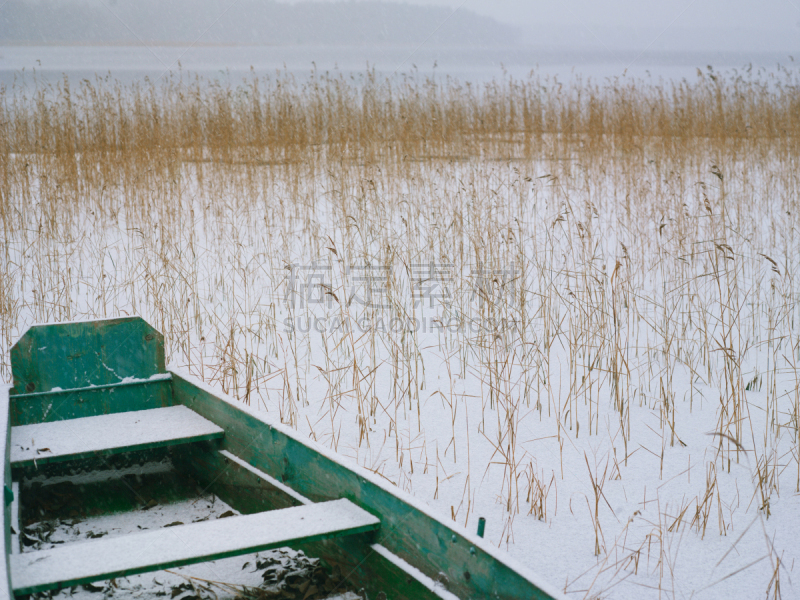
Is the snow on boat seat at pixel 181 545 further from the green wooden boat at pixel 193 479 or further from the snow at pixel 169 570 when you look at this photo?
the snow at pixel 169 570

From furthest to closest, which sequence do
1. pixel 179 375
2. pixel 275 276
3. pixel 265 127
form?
pixel 265 127
pixel 275 276
pixel 179 375

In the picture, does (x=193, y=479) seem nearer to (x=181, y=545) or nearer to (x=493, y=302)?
(x=181, y=545)

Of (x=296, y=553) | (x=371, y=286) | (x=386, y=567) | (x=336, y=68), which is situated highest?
(x=336, y=68)

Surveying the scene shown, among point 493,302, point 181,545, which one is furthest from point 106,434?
point 493,302

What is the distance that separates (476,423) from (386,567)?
1160 mm

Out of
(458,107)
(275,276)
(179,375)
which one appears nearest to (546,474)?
(179,375)

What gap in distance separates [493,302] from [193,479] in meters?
1.30

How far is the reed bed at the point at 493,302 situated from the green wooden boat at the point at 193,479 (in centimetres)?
20

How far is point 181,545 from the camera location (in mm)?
1378

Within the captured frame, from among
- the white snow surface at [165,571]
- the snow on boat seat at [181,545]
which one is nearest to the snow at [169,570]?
the white snow surface at [165,571]

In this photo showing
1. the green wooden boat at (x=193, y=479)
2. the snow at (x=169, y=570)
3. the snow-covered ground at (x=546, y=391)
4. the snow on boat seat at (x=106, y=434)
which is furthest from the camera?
the snow on boat seat at (x=106, y=434)

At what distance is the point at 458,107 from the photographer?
24.9 ft

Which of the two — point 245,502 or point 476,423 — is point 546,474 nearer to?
point 476,423

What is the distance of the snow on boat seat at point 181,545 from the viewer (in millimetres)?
1283
